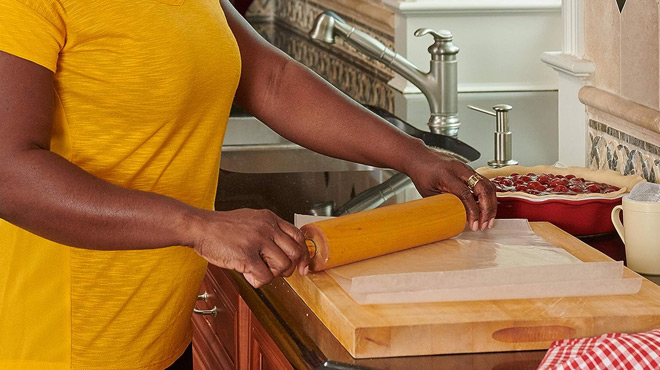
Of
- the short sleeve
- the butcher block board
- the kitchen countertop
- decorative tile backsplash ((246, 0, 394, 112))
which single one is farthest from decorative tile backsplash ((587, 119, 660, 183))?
decorative tile backsplash ((246, 0, 394, 112))

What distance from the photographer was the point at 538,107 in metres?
2.58

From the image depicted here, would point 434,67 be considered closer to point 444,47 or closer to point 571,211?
point 444,47

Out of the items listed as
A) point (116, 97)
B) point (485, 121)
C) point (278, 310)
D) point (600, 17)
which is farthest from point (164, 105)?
point (485, 121)

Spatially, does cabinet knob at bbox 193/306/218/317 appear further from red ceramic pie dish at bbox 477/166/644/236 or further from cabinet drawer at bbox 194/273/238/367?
red ceramic pie dish at bbox 477/166/644/236

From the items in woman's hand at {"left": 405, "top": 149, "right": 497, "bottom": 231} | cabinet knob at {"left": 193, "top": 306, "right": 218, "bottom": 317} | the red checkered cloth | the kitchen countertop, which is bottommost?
cabinet knob at {"left": 193, "top": 306, "right": 218, "bottom": 317}

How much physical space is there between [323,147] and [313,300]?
1.37ft

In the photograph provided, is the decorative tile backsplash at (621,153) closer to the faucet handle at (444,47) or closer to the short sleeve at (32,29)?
the faucet handle at (444,47)

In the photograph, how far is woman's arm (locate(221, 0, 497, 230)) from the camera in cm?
145

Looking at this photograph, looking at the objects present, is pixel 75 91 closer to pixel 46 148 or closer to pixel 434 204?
pixel 46 148

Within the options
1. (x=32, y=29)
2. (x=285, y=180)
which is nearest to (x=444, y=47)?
(x=285, y=180)

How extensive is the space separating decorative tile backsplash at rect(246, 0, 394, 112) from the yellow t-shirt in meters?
1.50

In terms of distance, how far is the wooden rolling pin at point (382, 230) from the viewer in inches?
46.0

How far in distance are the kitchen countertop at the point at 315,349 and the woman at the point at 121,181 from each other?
80 mm

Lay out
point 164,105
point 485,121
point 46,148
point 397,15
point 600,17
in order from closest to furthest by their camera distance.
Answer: point 46,148
point 164,105
point 600,17
point 485,121
point 397,15
